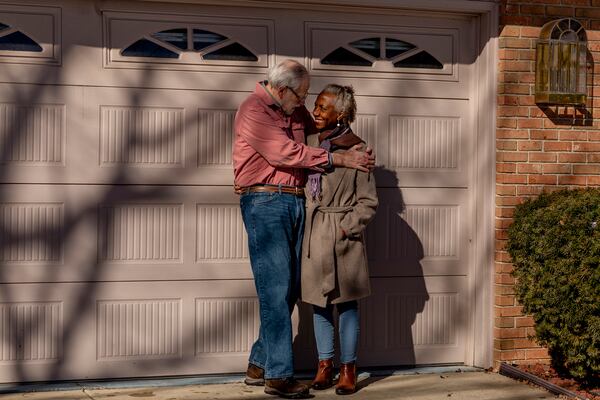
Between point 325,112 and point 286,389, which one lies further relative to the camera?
point 325,112

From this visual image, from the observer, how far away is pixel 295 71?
6480 millimetres

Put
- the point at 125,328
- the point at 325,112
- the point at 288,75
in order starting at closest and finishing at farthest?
the point at 288,75, the point at 325,112, the point at 125,328

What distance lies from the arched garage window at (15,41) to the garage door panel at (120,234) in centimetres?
82

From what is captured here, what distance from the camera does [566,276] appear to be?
6.68 m

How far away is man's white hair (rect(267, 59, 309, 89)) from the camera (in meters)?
6.47

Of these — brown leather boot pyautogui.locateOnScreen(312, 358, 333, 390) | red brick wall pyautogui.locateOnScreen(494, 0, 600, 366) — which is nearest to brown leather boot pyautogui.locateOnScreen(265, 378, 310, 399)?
brown leather boot pyautogui.locateOnScreen(312, 358, 333, 390)

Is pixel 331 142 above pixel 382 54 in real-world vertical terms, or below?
below

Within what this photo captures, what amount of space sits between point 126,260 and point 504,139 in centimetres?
256

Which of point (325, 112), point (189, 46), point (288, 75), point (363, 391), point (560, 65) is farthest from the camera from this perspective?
point (560, 65)

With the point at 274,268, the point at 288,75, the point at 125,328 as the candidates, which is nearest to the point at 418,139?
the point at 288,75

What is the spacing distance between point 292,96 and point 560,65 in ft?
6.54

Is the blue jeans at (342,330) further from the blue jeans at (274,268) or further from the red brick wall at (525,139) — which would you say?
the red brick wall at (525,139)

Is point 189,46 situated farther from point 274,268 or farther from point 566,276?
point 566,276

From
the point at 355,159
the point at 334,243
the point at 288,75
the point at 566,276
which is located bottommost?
the point at 566,276
